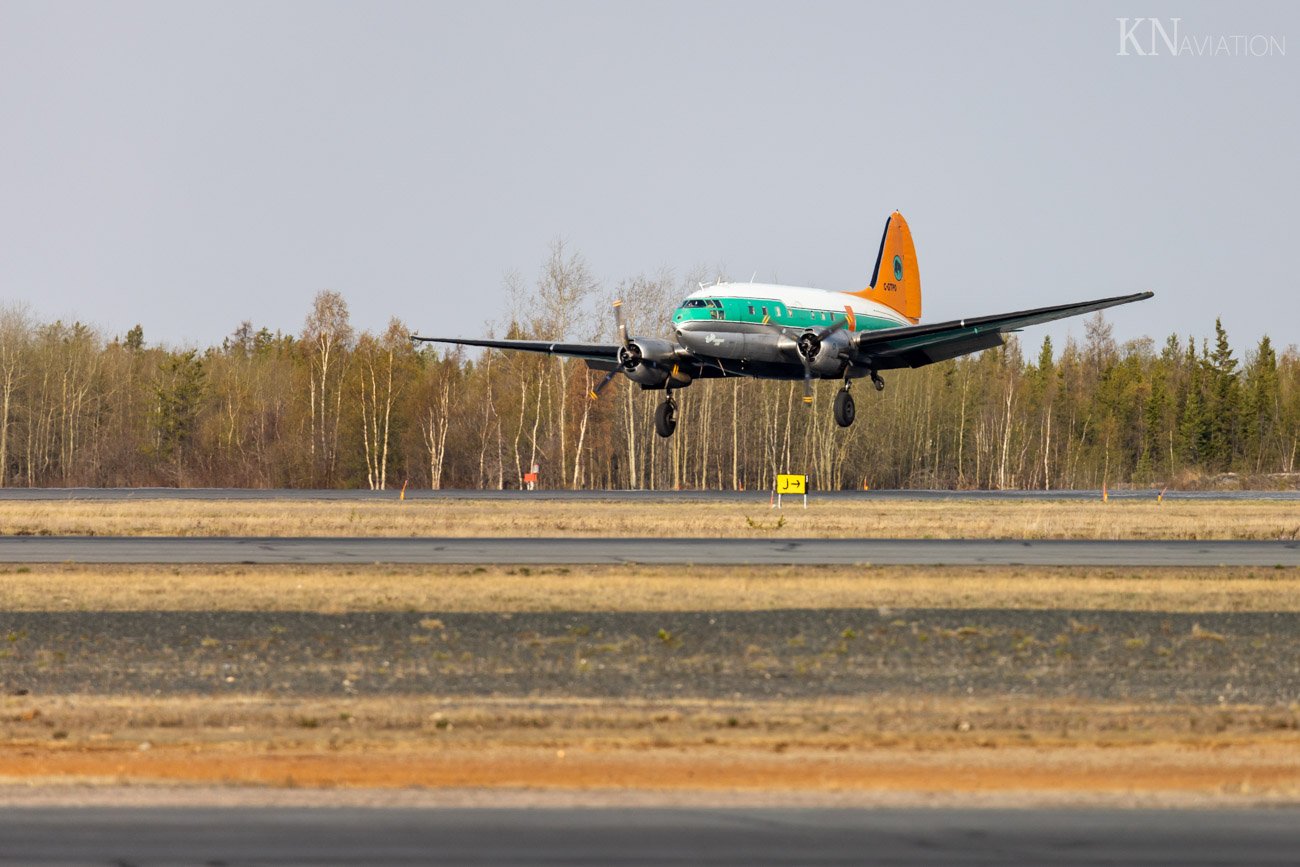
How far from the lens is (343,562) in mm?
25391

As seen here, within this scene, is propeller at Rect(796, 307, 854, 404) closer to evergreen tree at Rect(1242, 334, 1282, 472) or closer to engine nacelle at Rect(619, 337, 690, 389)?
engine nacelle at Rect(619, 337, 690, 389)

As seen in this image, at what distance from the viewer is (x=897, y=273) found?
57.2 m

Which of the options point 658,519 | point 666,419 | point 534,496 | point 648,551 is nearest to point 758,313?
point 666,419

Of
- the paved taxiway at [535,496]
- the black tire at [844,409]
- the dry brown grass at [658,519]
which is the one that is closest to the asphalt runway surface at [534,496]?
the paved taxiway at [535,496]

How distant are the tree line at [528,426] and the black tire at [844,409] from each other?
1369 inches

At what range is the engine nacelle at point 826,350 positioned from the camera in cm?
4834

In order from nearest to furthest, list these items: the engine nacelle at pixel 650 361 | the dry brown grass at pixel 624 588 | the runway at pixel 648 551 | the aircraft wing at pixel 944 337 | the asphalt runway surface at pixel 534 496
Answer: the dry brown grass at pixel 624 588
the runway at pixel 648 551
the aircraft wing at pixel 944 337
the engine nacelle at pixel 650 361
the asphalt runway surface at pixel 534 496

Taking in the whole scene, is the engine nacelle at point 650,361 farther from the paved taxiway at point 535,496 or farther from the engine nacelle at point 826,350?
the paved taxiway at point 535,496

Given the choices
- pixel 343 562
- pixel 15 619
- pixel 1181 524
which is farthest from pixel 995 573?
pixel 1181 524

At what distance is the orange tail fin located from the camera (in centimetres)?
5641

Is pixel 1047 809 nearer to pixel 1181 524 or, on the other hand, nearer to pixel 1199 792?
pixel 1199 792

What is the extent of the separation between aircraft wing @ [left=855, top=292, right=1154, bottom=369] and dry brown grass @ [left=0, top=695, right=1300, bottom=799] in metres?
33.6

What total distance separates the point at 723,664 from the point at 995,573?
891 centimetres

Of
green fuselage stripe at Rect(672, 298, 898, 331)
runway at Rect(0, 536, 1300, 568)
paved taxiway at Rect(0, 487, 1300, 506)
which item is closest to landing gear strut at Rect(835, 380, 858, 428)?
green fuselage stripe at Rect(672, 298, 898, 331)
